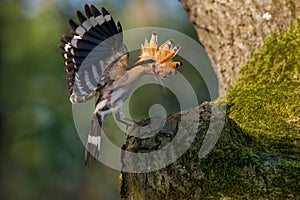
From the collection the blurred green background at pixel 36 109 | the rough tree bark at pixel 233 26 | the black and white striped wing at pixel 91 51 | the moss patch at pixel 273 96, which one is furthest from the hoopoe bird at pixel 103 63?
the blurred green background at pixel 36 109

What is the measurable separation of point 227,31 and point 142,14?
9.88 m

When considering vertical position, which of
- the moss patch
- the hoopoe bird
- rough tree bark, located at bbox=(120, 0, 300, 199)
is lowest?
rough tree bark, located at bbox=(120, 0, 300, 199)

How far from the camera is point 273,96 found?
2.87 meters

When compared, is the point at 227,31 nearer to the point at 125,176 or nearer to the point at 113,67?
the point at 113,67

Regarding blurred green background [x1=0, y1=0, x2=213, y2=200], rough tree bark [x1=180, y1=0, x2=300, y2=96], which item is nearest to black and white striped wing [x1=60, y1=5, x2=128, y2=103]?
rough tree bark [x1=180, y1=0, x2=300, y2=96]

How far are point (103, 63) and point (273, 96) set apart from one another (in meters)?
0.85

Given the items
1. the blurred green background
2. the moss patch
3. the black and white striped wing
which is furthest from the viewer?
the blurred green background

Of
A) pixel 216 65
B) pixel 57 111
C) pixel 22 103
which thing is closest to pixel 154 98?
pixel 57 111

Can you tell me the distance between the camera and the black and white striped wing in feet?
8.71

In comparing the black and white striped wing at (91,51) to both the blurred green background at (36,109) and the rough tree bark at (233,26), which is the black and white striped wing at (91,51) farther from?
the blurred green background at (36,109)

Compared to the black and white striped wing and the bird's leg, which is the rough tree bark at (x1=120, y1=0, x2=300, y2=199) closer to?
the bird's leg

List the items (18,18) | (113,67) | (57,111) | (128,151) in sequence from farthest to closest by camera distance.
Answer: (18,18), (57,111), (113,67), (128,151)

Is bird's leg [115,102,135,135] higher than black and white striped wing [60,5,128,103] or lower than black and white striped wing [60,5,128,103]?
lower

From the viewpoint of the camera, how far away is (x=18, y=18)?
452 inches
